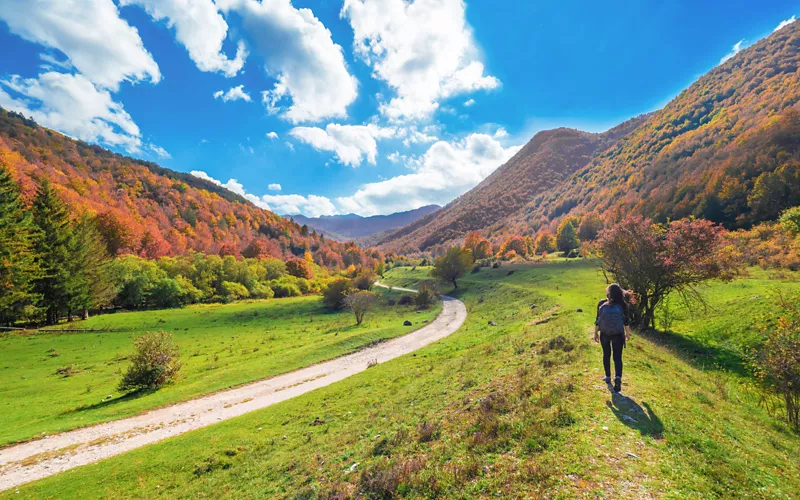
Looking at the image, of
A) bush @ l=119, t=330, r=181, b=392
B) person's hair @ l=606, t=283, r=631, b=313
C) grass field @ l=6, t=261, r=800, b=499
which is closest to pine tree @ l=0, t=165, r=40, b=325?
bush @ l=119, t=330, r=181, b=392

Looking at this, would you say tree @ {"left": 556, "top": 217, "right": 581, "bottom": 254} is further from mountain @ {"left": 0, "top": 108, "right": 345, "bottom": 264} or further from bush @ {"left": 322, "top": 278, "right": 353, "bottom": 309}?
mountain @ {"left": 0, "top": 108, "right": 345, "bottom": 264}

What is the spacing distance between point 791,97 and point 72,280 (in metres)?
185

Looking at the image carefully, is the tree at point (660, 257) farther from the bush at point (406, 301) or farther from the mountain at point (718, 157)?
the mountain at point (718, 157)

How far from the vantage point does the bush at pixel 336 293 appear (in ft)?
227

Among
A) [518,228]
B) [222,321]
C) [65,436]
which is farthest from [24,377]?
[518,228]

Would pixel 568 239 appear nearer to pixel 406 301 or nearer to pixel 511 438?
pixel 406 301

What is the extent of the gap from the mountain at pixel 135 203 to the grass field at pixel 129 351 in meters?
53.7

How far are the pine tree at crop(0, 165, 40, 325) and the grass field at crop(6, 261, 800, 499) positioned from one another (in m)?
39.2

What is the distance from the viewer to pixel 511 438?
807 cm

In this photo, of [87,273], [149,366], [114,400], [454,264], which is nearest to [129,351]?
[149,366]

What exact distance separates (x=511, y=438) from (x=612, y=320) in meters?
4.95

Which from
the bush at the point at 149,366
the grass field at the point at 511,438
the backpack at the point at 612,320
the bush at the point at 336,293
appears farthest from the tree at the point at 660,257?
the bush at the point at 336,293

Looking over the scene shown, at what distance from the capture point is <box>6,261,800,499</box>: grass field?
6.27 meters

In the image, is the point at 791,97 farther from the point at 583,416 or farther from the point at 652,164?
the point at 583,416
